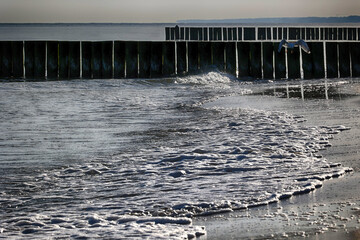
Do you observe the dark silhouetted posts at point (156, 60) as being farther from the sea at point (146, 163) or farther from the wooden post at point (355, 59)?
the sea at point (146, 163)

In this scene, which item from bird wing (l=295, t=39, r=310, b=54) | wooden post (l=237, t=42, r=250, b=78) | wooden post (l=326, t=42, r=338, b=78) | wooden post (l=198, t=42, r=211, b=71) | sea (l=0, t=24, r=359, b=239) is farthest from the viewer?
wooden post (l=326, t=42, r=338, b=78)

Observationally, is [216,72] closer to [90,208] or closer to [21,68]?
[21,68]

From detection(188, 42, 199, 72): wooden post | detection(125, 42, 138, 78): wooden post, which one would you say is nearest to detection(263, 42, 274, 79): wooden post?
detection(188, 42, 199, 72): wooden post

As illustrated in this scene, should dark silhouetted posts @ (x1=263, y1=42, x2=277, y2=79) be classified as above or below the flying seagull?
below

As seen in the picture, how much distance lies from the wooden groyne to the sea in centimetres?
646

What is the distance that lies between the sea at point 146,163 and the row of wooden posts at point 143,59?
21.2 ft

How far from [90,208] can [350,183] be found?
190 centimetres

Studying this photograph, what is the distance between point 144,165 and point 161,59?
1221 cm

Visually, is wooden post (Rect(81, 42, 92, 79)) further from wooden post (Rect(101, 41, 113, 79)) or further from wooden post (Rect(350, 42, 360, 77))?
wooden post (Rect(350, 42, 360, 77))

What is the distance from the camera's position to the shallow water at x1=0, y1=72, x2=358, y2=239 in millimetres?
4301

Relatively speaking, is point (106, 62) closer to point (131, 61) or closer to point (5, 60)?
point (131, 61)

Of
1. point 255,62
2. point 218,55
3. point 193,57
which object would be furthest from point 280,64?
point 193,57

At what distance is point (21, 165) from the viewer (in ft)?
19.6

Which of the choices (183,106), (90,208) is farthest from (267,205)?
(183,106)
